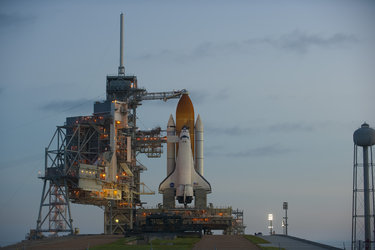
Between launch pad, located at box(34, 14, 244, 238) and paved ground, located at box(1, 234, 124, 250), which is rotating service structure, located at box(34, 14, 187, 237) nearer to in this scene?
launch pad, located at box(34, 14, 244, 238)

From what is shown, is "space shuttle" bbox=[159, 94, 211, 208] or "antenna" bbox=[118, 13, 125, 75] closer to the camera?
"space shuttle" bbox=[159, 94, 211, 208]

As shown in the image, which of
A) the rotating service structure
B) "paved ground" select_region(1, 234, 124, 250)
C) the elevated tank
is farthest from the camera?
the rotating service structure

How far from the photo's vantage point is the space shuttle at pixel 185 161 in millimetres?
94188

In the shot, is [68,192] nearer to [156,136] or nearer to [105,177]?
[105,177]

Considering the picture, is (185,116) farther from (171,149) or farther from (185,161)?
(185,161)

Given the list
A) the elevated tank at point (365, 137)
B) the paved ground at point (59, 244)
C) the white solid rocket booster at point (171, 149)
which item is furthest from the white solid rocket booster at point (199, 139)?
the elevated tank at point (365, 137)

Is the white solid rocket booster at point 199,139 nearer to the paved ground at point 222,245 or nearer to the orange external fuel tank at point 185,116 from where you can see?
the orange external fuel tank at point 185,116

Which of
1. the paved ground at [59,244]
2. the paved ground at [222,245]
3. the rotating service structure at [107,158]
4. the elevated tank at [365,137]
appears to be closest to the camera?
the paved ground at [222,245]

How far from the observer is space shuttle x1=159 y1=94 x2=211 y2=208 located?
9419cm

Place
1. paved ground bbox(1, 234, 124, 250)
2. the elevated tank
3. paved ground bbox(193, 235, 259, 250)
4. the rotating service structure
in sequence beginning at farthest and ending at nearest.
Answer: the rotating service structure
the elevated tank
paved ground bbox(1, 234, 124, 250)
paved ground bbox(193, 235, 259, 250)

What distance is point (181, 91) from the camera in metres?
104

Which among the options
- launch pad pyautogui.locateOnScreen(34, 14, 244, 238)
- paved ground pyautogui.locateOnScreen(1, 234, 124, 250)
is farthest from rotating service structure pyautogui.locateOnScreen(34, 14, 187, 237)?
paved ground pyautogui.locateOnScreen(1, 234, 124, 250)

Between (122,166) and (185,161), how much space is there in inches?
544

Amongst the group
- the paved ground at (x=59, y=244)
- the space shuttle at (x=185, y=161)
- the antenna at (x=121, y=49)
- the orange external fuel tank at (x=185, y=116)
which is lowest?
the paved ground at (x=59, y=244)
